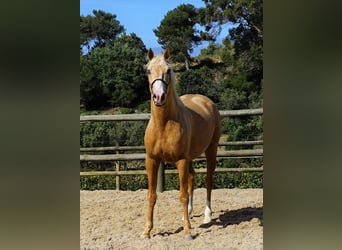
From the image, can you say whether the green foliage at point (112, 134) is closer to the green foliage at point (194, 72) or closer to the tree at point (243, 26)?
the green foliage at point (194, 72)

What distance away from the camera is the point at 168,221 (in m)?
2.54

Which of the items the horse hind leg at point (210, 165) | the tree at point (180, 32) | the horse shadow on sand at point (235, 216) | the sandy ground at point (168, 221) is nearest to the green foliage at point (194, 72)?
the tree at point (180, 32)

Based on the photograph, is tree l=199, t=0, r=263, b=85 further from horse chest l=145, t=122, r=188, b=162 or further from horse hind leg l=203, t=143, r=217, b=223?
horse chest l=145, t=122, r=188, b=162

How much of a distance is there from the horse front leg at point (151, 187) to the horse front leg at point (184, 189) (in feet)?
0.46

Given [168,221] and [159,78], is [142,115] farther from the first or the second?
[159,78]

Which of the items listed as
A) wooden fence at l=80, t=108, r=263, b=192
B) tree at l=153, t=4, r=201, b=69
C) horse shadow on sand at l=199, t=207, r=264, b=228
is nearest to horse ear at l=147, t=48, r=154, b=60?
tree at l=153, t=4, r=201, b=69

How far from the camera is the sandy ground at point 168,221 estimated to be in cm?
227

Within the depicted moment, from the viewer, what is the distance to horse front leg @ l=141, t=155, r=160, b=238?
2223 mm

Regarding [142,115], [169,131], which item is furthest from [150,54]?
[142,115]

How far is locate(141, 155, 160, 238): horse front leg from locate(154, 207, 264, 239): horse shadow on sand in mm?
114

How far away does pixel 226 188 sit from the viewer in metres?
3.17
